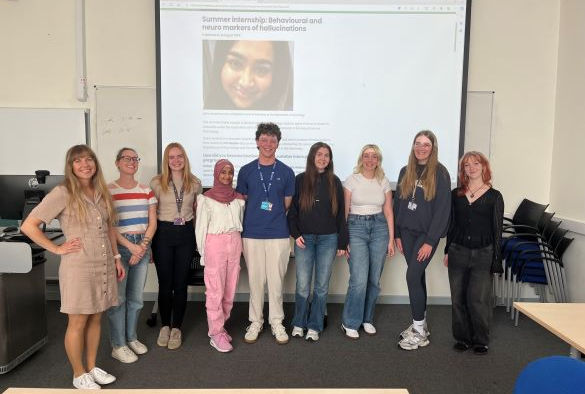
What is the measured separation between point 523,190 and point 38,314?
419 centimetres

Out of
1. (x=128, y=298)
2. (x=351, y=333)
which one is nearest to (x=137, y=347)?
(x=128, y=298)

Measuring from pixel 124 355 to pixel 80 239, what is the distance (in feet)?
3.16

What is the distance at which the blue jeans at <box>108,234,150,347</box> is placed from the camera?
8.73 feet

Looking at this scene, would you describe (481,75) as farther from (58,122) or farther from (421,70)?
(58,122)

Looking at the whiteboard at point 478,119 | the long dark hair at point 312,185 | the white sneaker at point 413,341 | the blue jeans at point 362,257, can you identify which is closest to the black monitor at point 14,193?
the long dark hair at point 312,185

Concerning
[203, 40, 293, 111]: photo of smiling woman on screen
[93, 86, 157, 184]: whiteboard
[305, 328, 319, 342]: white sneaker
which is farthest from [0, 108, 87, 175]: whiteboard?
[305, 328, 319, 342]: white sneaker

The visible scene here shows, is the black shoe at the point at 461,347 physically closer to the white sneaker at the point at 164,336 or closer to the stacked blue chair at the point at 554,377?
the stacked blue chair at the point at 554,377

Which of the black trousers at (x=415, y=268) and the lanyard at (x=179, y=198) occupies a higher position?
the lanyard at (x=179, y=198)

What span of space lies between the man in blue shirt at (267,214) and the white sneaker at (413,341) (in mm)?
861

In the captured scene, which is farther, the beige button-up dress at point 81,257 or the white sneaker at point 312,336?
the white sneaker at point 312,336

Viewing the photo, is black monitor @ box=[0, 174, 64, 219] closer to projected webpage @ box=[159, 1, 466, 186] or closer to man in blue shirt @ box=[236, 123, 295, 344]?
projected webpage @ box=[159, 1, 466, 186]

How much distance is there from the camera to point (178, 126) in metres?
3.62

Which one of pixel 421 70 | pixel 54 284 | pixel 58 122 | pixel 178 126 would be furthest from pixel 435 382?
pixel 58 122

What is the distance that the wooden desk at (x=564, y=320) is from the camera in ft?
4.94
